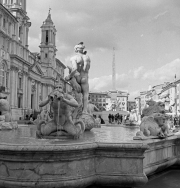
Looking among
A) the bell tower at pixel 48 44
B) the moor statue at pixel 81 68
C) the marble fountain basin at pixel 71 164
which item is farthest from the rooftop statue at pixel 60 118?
the bell tower at pixel 48 44

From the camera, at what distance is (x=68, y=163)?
3.64 m

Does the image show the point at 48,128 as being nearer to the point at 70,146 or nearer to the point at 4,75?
the point at 70,146

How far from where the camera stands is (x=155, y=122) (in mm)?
5434

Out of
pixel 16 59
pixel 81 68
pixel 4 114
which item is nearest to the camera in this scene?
pixel 81 68

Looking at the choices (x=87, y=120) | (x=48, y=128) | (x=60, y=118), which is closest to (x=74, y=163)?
(x=60, y=118)

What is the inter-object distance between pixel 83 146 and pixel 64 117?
136 centimetres

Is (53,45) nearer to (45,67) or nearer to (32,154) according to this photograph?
(45,67)

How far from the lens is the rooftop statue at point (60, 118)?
4.73 metres

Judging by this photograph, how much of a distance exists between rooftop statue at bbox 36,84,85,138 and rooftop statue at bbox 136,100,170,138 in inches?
50.5

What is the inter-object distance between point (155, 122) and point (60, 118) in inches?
78.4

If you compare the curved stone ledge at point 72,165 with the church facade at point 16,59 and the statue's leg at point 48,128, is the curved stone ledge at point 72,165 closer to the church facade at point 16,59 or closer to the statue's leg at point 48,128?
the statue's leg at point 48,128

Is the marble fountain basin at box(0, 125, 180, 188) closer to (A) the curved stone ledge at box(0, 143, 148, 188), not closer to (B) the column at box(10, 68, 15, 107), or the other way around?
(A) the curved stone ledge at box(0, 143, 148, 188)

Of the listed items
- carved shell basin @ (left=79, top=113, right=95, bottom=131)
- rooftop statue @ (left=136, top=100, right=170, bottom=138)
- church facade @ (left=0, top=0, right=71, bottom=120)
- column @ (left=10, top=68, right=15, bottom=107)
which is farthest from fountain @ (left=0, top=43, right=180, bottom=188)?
column @ (left=10, top=68, right=15, bottom=107)

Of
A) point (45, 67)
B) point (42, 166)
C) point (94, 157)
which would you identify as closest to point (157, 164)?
point (94, 157)
